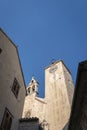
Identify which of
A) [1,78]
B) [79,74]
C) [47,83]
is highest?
[47,83]

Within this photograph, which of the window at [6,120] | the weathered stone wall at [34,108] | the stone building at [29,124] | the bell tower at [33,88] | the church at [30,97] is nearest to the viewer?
the window at [6,120]

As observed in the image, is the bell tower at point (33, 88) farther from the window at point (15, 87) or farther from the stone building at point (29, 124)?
the window at point (15, 87)

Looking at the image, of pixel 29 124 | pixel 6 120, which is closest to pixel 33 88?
pixel 29 124

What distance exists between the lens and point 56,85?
31.5 metres

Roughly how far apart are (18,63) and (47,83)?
1554cm

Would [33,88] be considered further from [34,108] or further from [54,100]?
[54,100]

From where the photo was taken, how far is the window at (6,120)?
13.5m

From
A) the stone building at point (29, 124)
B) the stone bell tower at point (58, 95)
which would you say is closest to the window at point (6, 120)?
the stone building at point (29, 124)

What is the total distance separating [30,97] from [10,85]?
A: 20.1 meters

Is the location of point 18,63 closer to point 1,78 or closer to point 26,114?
point 1,78

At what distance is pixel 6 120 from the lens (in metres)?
14.1

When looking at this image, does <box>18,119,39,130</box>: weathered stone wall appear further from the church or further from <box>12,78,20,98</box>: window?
<box>12,78,20,98</box>: window

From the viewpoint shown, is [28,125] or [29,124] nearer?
[28,125]

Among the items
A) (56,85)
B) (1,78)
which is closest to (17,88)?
(1,78)
